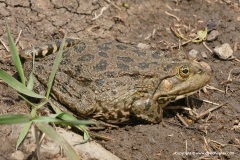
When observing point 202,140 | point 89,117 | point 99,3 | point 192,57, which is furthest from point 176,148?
point 99,3

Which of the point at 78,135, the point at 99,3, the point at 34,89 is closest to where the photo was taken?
the point at 78,135

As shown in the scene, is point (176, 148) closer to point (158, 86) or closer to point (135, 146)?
point (135, 146)

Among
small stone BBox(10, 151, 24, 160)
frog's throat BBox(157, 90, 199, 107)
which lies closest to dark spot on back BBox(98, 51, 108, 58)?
frog's throat BBox(157, 90, 199, 107)

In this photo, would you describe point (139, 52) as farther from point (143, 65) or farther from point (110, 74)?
point (110, 74)

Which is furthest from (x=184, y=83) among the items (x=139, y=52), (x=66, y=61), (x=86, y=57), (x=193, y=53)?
(x=66, y=61)

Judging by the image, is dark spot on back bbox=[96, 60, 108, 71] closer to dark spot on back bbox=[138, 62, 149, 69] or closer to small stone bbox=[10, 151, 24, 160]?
dark spot on back bbox=[138, 62, 149, 69]

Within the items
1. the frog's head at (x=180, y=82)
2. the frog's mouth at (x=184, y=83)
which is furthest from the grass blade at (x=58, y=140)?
the frog's mouth at (x=184, y=83)
